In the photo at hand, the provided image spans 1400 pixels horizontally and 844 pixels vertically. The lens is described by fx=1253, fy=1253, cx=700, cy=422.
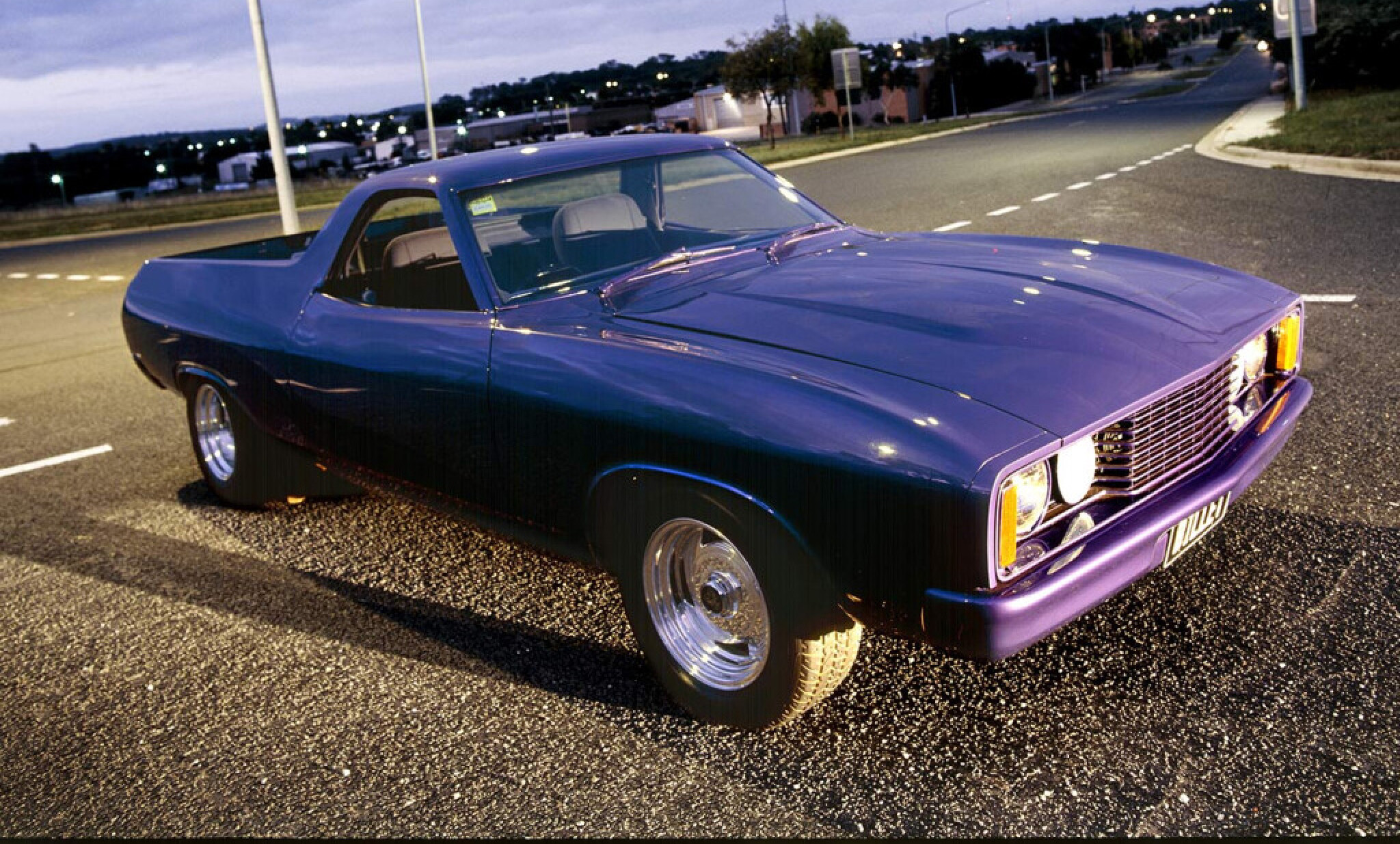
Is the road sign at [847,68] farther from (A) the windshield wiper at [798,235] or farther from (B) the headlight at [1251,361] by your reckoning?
(B) the headlight at [1251,361]

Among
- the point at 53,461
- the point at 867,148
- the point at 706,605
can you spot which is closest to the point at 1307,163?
the point at 53,461

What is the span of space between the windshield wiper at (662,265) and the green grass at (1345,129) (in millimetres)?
13026

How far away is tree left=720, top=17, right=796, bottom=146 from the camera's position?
156ft

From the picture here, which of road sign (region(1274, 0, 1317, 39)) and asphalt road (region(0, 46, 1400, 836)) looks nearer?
asphalt road (region(0, 46, 1400, 836))

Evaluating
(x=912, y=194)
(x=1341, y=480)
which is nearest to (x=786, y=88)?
(x=912, y=194)

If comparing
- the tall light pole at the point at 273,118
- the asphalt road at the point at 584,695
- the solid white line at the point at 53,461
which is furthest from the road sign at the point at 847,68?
the asphalt road at the point at 584,695

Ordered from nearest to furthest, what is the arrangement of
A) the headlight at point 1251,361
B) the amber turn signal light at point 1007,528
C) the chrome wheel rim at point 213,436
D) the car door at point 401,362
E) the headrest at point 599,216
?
the amber turn signal light at point 1007,528, the headlight at point 1251,361, the car door at point 401,362, the headrest at point 599,216, the chrome wheel rim at point 213,436

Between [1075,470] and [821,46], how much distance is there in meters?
57.3

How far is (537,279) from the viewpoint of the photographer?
389 cm

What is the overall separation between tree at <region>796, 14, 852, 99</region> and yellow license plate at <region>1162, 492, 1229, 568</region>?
48565 millimetres

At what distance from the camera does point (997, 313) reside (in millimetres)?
3332

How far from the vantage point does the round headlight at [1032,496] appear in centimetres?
275

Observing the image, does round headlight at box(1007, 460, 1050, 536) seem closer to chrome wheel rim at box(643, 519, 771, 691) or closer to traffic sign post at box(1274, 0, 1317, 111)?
chrome wheel rim at box(643, 519, 771, 691)

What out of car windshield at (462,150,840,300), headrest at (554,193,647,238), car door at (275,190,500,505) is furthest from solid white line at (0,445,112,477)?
headrest at (554,193,647,238)
